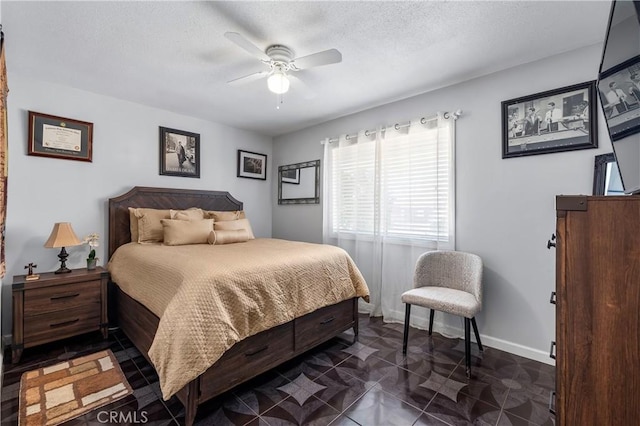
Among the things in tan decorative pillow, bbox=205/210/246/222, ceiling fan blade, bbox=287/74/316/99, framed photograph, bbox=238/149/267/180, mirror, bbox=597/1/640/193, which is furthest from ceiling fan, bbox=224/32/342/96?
framed photograph, bbox=238/149/267/180

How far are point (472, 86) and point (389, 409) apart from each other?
9.37 ft

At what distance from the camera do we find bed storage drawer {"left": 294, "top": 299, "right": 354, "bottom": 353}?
2258 mm

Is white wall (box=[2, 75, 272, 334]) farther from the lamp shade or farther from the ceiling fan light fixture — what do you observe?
the ceiling fan light fixture

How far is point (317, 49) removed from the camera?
223 centimetres

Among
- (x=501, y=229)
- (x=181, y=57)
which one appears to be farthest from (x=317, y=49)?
(x=501, y=229)

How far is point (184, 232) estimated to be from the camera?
10.1ft

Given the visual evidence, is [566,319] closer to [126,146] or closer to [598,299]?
[598,299]

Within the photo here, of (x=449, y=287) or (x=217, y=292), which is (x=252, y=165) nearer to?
(x=217, y=292)

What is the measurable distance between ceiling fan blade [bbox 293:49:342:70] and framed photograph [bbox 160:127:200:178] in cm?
238

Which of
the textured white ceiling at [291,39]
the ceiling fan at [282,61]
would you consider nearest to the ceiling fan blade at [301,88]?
the textured white ceiling at [291,39]

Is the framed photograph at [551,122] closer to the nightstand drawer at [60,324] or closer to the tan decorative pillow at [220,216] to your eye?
the tan decorative pillow at [220,216]

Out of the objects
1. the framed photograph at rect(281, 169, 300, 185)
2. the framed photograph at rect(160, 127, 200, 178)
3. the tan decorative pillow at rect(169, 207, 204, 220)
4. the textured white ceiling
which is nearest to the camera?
the textured white ceiling
